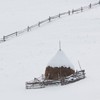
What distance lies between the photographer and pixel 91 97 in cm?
2047

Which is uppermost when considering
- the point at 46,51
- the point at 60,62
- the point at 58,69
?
the point at 46,51

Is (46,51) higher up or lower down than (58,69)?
higher up

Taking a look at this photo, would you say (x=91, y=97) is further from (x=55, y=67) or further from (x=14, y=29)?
(x=14, y=29)

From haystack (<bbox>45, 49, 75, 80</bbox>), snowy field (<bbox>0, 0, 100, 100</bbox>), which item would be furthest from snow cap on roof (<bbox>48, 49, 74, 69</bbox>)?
snowy field (<bbox>0, 0, 100, 100</bbox>)

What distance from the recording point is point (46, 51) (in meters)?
35.1

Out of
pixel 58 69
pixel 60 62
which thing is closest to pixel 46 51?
pixel 60 62

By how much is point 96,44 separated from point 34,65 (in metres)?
7.86

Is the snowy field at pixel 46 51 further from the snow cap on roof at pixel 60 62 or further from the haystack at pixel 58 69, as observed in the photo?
the snow cap on roof at pixel 60 62

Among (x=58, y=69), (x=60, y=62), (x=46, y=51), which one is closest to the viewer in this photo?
(x=58, y=69)

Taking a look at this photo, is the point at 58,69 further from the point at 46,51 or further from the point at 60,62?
the point at 46,51

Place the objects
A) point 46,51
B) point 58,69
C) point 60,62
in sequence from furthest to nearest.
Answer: point 46,51 < point 60,62 < point 58,69

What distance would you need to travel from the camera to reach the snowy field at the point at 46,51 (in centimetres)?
2311

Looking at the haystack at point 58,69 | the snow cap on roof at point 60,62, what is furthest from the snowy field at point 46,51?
→ the snow cap on roof at point 60,62

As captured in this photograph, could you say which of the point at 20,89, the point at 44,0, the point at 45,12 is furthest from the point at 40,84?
the point at 44,0
